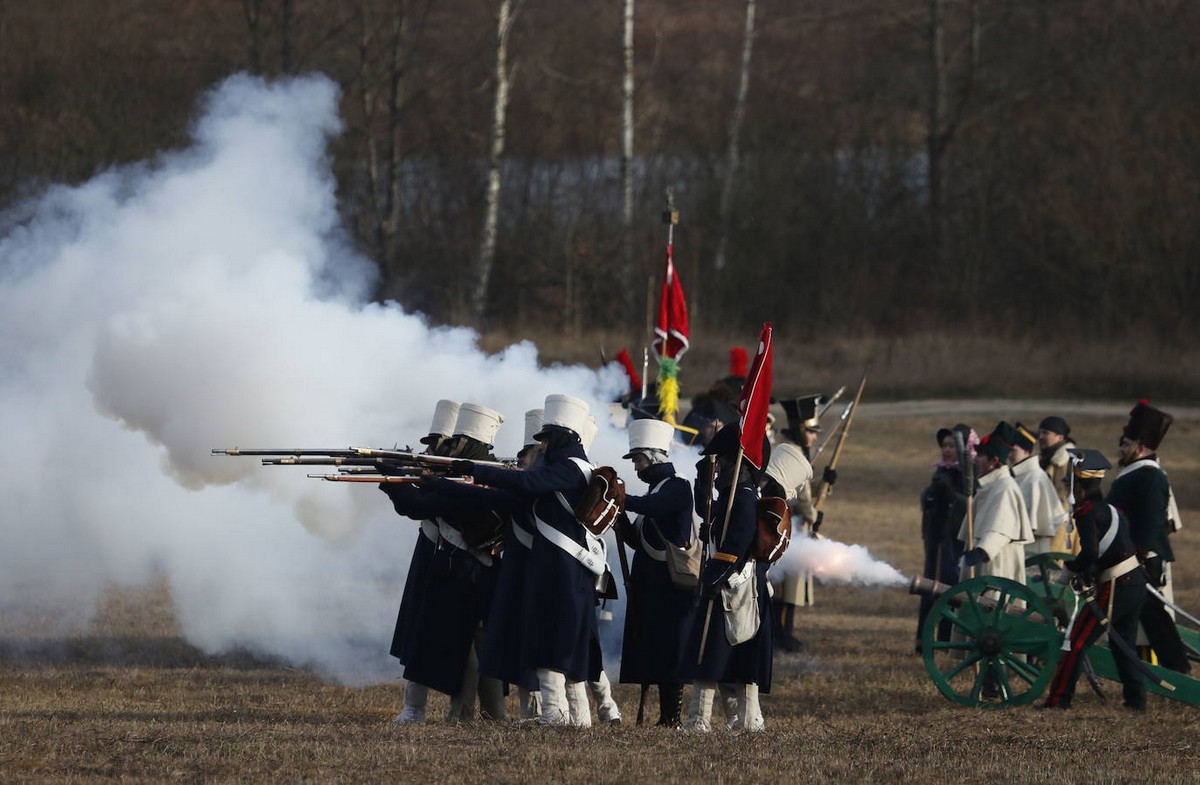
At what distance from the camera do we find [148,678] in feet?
34.9

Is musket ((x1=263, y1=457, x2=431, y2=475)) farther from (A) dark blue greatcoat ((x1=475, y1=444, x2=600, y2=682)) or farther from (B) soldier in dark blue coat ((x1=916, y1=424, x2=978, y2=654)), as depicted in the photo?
(B) soldier in dark blue coat ((x1=916, y1=424, x2=978, y2=654))

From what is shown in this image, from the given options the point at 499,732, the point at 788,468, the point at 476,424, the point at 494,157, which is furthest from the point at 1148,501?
the point at 494,157

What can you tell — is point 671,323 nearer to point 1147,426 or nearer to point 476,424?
point 1147,426

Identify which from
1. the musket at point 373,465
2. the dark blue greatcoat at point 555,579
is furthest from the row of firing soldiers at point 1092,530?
the musket at point 373,465

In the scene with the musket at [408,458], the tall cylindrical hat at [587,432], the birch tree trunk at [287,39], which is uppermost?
the birch tree trunk at [287,39]

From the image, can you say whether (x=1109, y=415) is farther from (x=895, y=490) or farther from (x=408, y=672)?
(x=408, y=672)

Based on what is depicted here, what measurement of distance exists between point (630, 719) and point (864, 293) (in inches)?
1107

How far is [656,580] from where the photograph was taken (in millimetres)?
9062

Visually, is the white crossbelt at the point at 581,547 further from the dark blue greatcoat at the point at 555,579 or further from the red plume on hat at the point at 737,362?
the red plume on hat at the point at 737,362

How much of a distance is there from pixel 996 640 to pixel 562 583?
3035 millimetres

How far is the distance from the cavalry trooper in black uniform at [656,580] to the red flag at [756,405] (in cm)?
37

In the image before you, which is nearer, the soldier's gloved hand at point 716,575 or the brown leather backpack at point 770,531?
the soldier's gloved hand at point 716,575

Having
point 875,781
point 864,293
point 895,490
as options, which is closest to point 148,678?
point 875,781

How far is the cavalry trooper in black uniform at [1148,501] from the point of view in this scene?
413 inches
